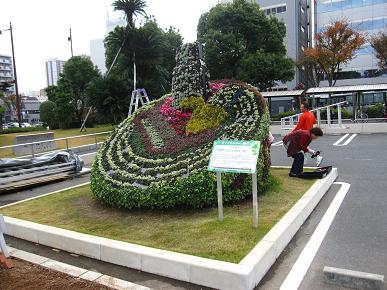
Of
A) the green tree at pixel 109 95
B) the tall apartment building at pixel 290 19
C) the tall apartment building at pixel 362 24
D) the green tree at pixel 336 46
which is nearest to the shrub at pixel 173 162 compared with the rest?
the green tree at pixel 109 95

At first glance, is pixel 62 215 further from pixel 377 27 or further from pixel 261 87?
pixel 377 27

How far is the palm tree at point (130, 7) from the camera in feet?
85.2

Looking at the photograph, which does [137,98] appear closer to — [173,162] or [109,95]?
[109,95]

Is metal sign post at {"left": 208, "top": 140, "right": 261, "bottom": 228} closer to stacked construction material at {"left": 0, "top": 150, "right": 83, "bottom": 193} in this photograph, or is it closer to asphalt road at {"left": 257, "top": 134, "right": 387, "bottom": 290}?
asphalt road at {"left": 257, "top": 134, "right": 387, "bottom": 290}

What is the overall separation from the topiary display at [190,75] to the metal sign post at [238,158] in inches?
128

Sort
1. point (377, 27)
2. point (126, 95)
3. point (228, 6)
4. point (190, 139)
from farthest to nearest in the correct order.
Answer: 1. point (377, 27)
2. point (228, 6)
3. point (126, 95)
4. point (190, 139)

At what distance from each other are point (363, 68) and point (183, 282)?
50428mm

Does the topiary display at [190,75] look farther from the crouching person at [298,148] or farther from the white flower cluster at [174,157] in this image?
the crouching person at [298,148]

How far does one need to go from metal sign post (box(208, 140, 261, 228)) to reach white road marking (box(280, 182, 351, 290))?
751 mm

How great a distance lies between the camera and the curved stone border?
3818 millimetres

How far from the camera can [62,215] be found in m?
6.26

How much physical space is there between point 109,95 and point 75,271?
75.9 ft

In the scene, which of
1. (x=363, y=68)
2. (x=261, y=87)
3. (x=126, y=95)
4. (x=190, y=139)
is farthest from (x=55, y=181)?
(x=363, y=68)

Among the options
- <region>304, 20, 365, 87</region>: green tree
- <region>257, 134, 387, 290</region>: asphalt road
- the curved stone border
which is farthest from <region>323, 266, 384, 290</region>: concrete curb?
<region>304, 20, 365, 87</region>: green tree
